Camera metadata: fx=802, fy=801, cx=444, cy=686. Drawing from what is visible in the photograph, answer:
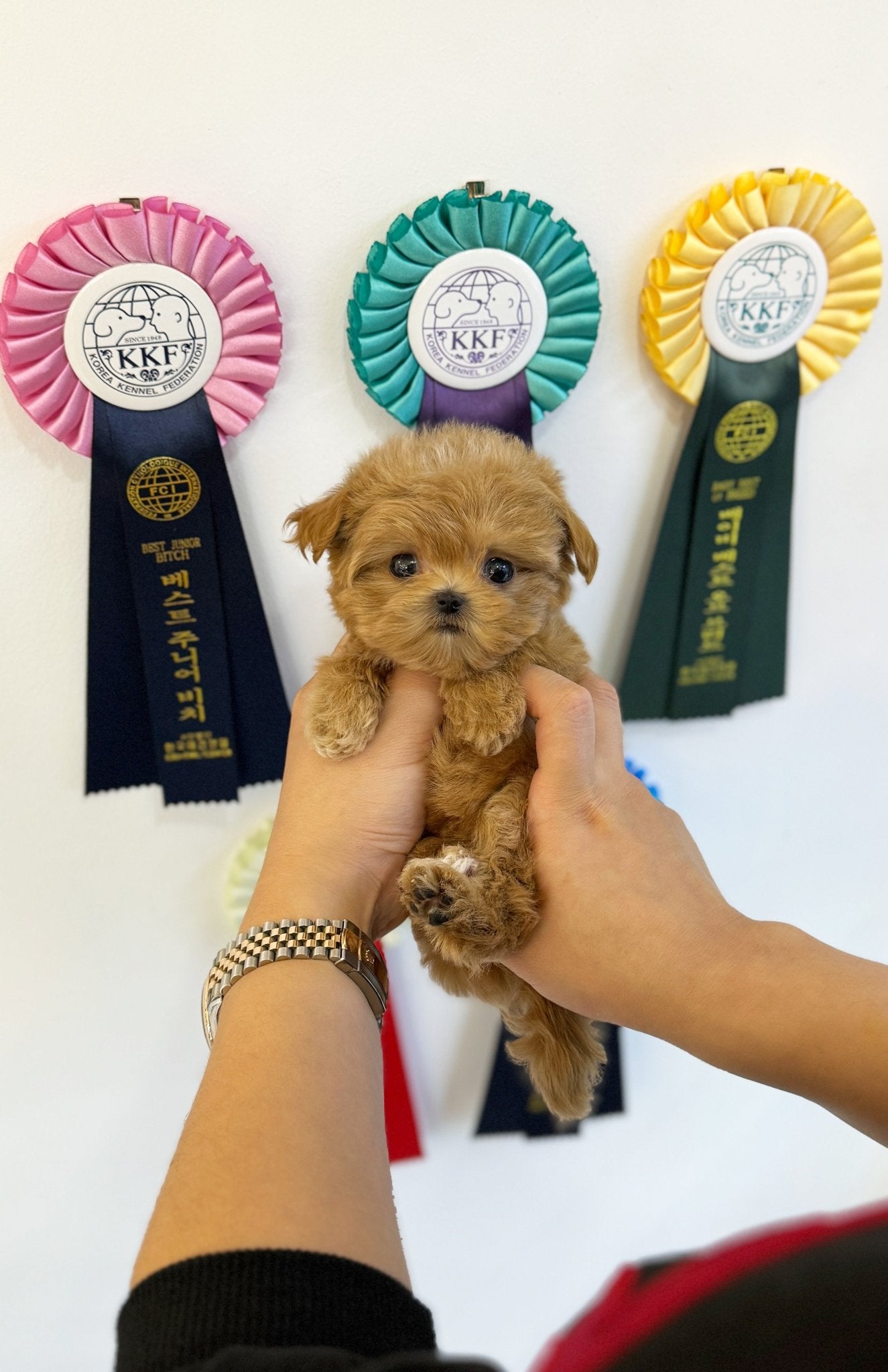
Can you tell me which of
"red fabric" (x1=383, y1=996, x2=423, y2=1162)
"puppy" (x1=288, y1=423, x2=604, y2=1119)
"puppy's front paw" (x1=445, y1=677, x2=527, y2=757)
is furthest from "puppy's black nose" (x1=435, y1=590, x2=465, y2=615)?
"red fabric" (x1=383, y1=996, x2=423, y2=1162)

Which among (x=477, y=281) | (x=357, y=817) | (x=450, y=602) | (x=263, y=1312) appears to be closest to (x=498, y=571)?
(x=450, y=602)

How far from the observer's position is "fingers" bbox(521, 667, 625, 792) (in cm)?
122

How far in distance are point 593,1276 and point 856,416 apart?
2.42m

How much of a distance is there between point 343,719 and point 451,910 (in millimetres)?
359

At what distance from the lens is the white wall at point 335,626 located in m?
1.31

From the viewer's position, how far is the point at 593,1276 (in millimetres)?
2336

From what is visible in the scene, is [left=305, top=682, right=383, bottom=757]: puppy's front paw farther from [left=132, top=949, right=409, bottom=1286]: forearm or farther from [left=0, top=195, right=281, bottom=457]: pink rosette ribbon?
[left=0, top=195, right=281, bottom=457]: pink rosette ribbon

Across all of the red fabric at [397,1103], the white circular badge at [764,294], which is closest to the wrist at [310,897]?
the red fabric at [397,1103]

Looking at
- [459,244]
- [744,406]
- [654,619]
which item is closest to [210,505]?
[459,244]

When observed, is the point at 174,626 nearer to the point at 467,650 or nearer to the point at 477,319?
the point at 467,650

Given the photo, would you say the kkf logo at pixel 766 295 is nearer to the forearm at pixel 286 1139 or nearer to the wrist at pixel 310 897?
the wrist at pixel 310 897

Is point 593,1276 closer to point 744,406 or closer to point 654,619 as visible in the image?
point 654,619

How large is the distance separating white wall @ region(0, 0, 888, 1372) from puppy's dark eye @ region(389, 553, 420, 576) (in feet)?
1.31

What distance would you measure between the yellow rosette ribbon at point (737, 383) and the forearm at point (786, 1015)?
31.8 inches
